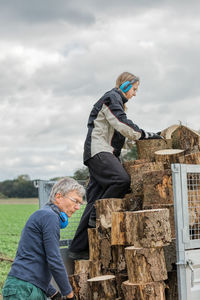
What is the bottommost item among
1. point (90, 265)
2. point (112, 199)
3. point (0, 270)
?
point (0, 270)

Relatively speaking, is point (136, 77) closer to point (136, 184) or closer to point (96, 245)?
point (136, 184)

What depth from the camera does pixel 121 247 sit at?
490 centimetres

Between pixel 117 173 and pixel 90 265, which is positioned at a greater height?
pixel 117 173

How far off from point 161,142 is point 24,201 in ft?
168

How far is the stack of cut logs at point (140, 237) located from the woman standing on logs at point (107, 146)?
0.61 feet

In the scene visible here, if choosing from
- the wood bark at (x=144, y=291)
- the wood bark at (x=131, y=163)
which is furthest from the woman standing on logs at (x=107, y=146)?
the wood bark at (x=144, y=291)

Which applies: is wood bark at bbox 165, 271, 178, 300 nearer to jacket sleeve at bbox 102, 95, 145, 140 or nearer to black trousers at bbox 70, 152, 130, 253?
black trousers at bbox 70, 152, 130, 253

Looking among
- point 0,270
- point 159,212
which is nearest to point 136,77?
point 159,212

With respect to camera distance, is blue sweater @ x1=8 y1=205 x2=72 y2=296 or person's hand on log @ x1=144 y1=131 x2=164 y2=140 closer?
blue sweater @ x1=8 y1=205 x2=72 y2=296

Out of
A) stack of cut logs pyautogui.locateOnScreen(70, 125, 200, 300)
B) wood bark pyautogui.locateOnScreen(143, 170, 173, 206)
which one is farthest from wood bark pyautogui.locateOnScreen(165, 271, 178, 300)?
wood bark pyautogui.locateOnScreen(143, 170, 173, 206)

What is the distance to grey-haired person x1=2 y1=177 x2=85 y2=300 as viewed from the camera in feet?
11.8

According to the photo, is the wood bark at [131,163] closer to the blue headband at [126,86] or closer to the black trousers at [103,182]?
the black trousers at [103,182]

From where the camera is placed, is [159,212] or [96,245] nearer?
[159,212]

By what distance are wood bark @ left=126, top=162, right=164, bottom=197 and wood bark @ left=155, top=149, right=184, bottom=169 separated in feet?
0.71
